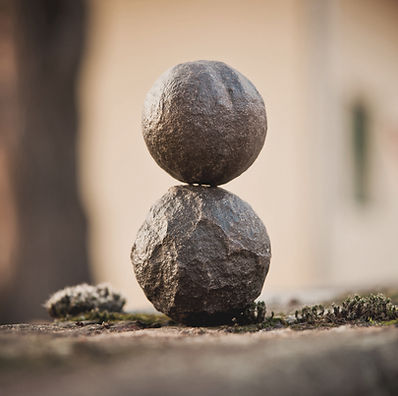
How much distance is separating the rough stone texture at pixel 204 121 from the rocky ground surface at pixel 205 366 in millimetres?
1112

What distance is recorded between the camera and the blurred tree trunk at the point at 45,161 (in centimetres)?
690

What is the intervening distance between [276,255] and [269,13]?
454cm

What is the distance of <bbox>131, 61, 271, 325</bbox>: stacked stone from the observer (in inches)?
115

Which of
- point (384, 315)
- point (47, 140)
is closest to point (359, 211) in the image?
point (47, 140)

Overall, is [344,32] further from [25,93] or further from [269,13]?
[25,93]

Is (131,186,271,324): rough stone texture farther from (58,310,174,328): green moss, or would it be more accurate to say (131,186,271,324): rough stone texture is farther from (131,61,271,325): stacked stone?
(58,310,174,328): green moss

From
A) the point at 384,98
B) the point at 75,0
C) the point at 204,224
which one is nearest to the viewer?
the point at 204,224

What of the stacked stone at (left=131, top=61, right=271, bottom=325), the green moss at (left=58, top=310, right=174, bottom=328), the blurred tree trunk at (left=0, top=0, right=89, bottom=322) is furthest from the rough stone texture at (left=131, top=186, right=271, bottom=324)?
the blurred tree trunk at (left=0, top=0, right=89, bottom=322)

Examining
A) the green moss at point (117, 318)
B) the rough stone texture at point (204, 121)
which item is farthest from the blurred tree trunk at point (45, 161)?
the rough stone texture at point (204, 121)

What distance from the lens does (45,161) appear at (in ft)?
23.1

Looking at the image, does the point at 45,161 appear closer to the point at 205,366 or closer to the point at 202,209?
the point at 202,209

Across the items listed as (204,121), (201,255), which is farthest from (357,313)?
(204,121)

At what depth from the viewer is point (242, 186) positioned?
10188 mm

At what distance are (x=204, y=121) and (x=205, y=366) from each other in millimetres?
1518
